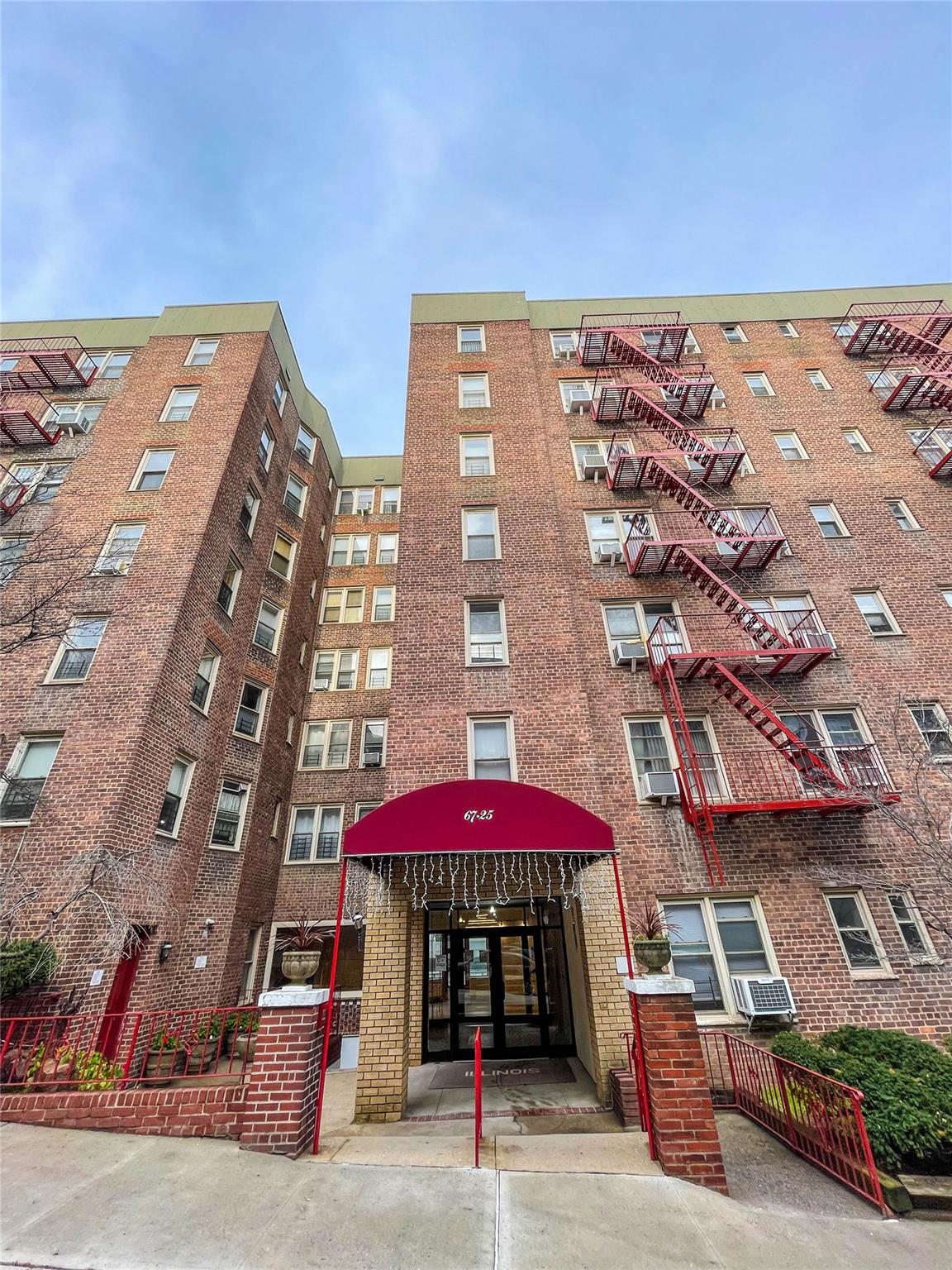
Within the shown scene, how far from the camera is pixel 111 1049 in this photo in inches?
387

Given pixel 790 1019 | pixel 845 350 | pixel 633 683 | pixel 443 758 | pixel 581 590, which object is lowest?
pixel 790 1019

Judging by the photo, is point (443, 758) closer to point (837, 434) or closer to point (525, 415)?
point (525, 415)

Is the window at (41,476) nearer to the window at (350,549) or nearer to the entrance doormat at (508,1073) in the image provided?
the window at (350,549)

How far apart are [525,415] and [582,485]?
2856 millimetres

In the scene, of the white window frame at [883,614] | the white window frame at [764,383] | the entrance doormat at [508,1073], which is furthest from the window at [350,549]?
the entrance doormat at [508,1073]

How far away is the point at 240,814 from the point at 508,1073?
931 centimetres

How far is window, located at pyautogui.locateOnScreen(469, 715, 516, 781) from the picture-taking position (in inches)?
419

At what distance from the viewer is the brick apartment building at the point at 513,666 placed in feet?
31.3

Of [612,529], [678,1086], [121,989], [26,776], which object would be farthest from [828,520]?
[26,776]

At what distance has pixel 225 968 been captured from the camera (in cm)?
1300

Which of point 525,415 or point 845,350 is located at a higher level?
point 845,350

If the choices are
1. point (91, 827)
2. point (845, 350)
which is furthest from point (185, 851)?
point (845, 350)

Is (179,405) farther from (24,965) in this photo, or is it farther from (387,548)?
(24,965)

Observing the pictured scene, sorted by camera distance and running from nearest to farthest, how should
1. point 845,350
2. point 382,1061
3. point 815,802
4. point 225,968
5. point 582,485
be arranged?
point 382,1061 → point 815,802 → point 225,968 → point 582,485 → point 845,350
